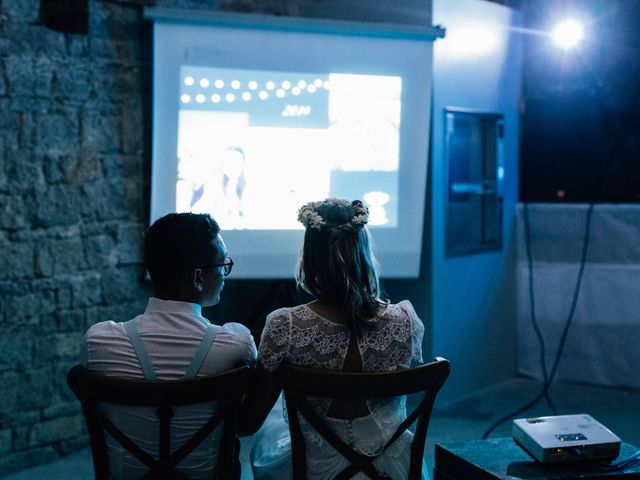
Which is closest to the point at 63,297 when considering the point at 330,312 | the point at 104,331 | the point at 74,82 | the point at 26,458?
the point at 26,458

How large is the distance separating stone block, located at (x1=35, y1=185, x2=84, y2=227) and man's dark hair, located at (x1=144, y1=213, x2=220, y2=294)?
1.83 metres

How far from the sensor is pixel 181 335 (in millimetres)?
1943

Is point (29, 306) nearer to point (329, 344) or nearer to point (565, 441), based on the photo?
point (329, 344)

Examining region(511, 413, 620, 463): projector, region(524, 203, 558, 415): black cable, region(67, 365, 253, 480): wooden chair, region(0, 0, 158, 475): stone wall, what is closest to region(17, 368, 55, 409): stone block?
region(0, 0, 158, 475): stone wall

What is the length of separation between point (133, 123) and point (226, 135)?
46 centimetres

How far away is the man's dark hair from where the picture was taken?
1983 millimetres

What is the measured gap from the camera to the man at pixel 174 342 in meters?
1.91

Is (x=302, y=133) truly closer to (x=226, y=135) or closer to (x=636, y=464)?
(x=226, y=135)

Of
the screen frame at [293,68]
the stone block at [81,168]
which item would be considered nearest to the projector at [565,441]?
the screen frame at [293,68]

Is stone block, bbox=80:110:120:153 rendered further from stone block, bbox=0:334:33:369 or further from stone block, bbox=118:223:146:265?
stone block, bbox=0:334:33:369

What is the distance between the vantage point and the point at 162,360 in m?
1.92

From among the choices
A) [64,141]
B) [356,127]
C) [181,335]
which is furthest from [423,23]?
[181,335]

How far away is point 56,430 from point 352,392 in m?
2.38

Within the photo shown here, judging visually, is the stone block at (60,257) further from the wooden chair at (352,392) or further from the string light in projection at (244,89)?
the wooden chair at (352,392)
